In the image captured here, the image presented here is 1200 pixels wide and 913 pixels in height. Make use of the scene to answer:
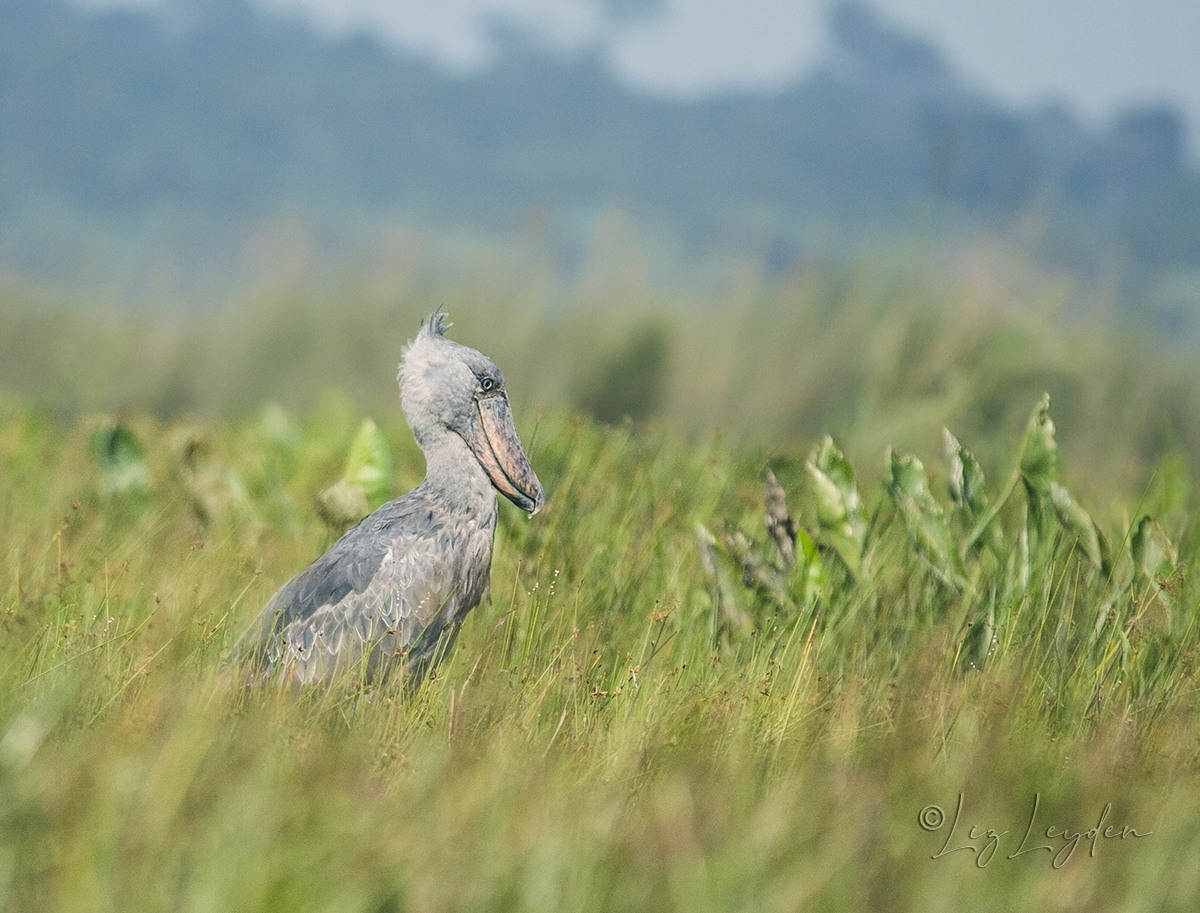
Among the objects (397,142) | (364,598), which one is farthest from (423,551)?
(397,142)

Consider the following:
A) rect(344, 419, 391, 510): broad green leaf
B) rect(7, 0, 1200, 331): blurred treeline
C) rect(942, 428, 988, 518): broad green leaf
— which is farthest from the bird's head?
rect(7, 0, 1200, 331): blurred treeline

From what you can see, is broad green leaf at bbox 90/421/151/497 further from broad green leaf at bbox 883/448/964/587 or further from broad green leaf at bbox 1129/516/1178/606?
broad green leaf at bbox 1129/516/1178/606

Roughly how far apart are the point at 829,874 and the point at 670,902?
0.24 metres

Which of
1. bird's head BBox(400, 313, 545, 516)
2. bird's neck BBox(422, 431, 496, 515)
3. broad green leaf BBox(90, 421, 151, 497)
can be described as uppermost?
bird's head BBox(400, 313, 545, 516)

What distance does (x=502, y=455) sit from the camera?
8.73 ft

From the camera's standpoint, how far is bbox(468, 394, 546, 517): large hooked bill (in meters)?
2.64

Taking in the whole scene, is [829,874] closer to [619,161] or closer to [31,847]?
[31,847]

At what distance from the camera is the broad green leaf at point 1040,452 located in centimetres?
304

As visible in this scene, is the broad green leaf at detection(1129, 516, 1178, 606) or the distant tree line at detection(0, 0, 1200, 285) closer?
the broad green leaf at detection(1129, 516, 1178, 606)

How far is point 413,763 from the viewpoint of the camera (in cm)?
199

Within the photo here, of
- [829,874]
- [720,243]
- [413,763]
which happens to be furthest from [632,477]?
[720,243]

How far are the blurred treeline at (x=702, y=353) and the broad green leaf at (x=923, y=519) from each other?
355cm

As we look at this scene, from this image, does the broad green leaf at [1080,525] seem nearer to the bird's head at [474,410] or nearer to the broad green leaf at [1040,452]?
the broad green leaf at [1040,452]

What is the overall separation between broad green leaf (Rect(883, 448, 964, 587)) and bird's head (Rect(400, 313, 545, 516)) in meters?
1.09
